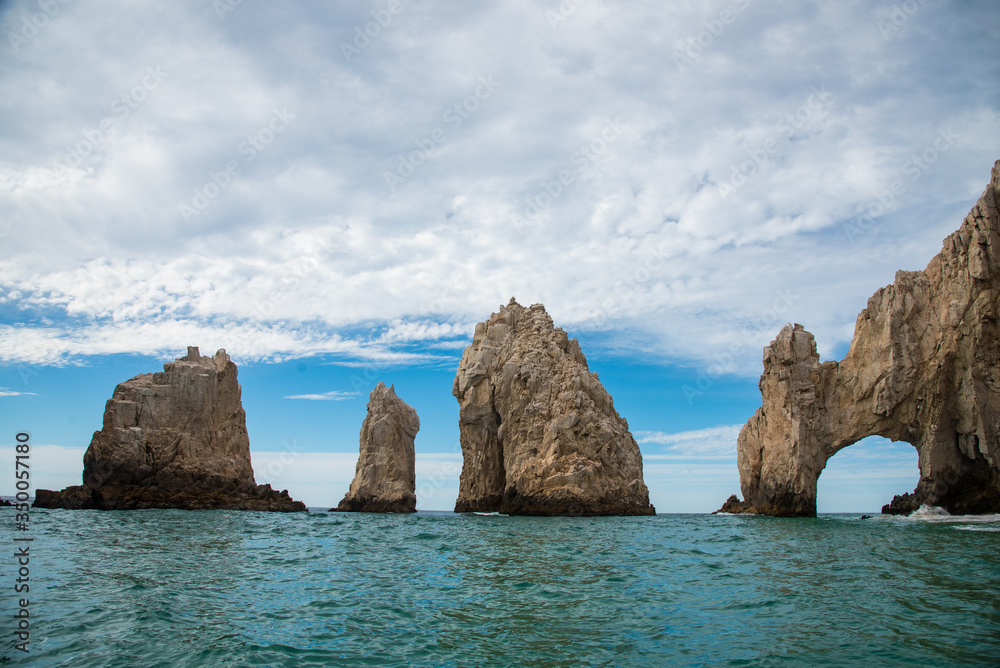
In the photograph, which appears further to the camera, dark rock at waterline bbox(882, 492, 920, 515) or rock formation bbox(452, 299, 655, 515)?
rock formation bbox(452, 299, 655, 515)

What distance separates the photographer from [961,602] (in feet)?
35.9

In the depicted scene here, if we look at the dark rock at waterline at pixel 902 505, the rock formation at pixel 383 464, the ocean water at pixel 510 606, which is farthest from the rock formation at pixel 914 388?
the rock formation at pixel 383 464

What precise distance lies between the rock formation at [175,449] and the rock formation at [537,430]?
68.5ft

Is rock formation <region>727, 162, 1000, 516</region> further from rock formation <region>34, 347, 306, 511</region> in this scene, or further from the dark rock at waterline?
rock formation <region>34, 347, 306, 511</region>

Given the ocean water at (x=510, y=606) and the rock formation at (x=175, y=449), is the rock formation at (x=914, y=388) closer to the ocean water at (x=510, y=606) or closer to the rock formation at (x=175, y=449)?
the ocean water at (x=510, y=606)

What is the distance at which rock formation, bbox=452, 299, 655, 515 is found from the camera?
49938 millimetres

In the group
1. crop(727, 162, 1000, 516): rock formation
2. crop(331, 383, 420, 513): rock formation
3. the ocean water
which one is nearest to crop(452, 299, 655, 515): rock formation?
crop(331, 383, 420, 513): rock formation

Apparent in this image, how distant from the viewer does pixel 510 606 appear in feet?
38.0

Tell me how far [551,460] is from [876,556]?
3341 cm

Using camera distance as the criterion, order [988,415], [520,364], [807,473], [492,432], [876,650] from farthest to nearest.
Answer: [492,432], [520,364], [807,473], [988,415], [876,650]

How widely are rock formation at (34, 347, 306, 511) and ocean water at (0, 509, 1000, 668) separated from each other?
1340 inches

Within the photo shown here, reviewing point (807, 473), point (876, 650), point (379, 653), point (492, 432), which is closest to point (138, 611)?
point (379, 653)

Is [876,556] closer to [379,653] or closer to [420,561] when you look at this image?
[420,561]

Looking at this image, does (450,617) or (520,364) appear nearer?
(450,617)
